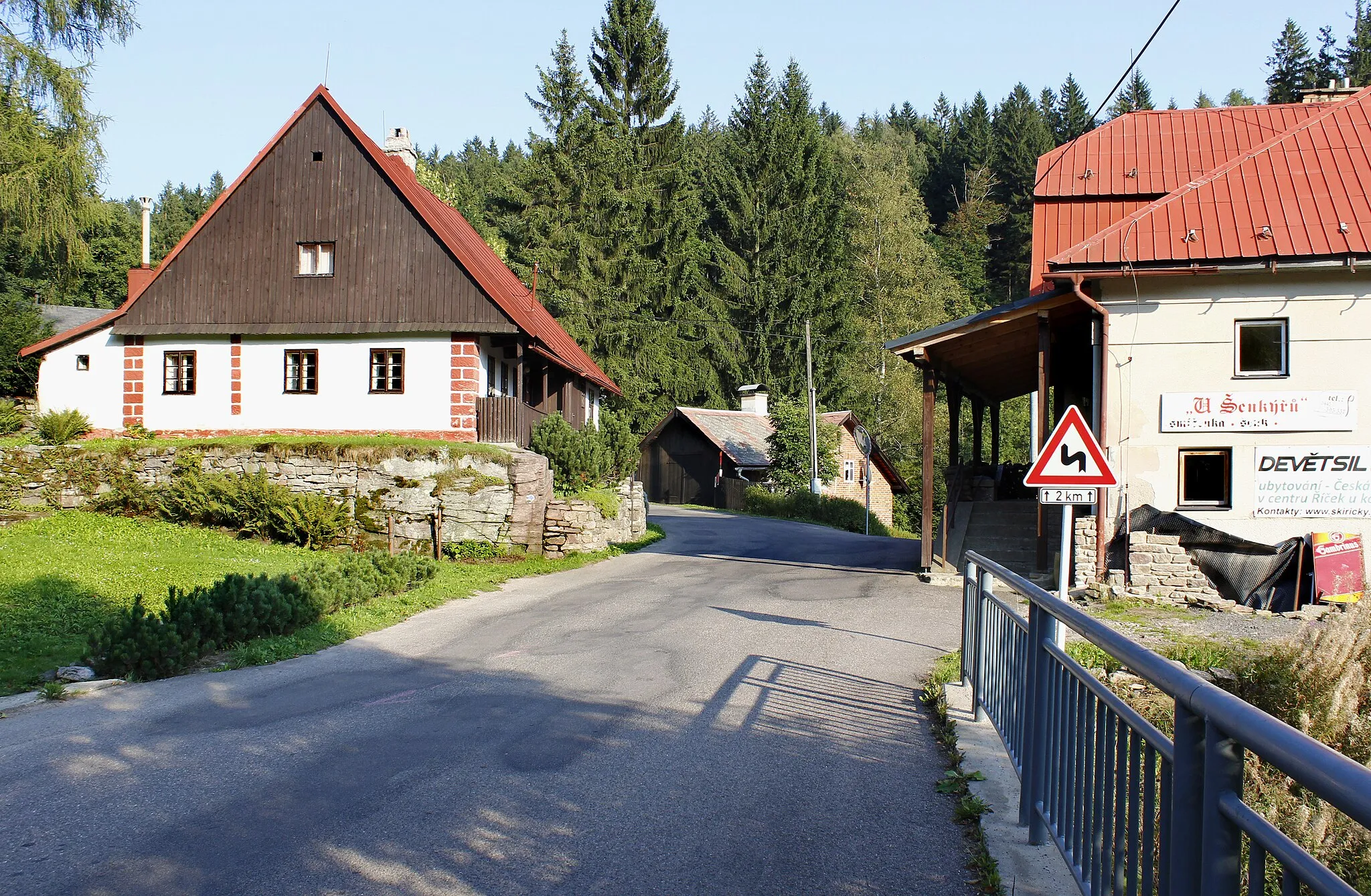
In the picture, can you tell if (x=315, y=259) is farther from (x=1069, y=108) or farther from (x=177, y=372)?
(x=1069, y=108)

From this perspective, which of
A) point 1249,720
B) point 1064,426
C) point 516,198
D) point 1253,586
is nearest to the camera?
point 1249,720

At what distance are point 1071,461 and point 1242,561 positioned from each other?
729 cm

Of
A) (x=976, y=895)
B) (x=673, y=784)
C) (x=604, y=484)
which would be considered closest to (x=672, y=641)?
(x=673, y=784)

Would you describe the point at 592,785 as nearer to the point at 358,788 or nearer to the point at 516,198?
the point at 358,788

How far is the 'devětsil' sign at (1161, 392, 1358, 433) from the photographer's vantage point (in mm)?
15344

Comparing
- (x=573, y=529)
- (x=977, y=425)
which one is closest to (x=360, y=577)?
(x=573, y=529)

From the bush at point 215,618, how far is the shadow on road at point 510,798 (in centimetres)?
153

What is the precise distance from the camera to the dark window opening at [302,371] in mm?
24234

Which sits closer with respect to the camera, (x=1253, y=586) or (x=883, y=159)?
(x=1253, y=586)

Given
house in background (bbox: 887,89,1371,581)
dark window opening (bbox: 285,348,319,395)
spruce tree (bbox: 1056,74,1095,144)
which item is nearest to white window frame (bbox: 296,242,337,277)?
dark window opening (bbox: 285,348,319,395)

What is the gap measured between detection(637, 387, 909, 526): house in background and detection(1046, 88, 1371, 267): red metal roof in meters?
26.3

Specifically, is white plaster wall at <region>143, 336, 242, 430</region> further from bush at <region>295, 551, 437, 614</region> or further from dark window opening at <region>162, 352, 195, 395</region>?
bush at <region>295, 551, 437, 614</region>

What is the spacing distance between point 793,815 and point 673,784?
0.80 metres

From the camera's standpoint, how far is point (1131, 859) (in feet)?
11.5
